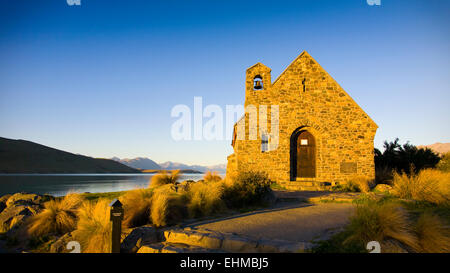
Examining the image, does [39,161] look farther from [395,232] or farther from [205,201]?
[395,232]

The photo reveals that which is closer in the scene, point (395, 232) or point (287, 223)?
point (395, 232)

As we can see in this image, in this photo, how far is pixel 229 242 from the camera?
4895 mm

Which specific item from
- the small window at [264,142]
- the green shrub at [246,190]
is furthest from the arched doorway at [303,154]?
the green shrub at [246,190]

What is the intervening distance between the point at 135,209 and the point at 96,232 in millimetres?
1517

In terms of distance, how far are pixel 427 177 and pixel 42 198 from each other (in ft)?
53.9

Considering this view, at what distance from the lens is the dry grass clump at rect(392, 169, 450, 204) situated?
8.02m

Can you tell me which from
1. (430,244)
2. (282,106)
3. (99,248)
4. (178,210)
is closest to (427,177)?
(430,244)

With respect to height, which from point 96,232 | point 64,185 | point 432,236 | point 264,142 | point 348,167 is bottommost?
point 64,185

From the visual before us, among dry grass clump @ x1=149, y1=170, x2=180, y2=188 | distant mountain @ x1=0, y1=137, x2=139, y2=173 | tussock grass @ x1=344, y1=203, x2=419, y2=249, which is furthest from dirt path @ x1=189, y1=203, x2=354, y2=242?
distant mountain @ x1=0, y1=137, x2=139, y2=173

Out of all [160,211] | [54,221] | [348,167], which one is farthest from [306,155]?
[54,221]

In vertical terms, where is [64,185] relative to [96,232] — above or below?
below

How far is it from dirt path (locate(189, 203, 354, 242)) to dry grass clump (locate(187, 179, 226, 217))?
0.88 metres

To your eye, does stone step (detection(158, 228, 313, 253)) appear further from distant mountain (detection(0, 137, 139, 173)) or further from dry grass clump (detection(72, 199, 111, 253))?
distant mountain (detection(0, 137, 139, 173))

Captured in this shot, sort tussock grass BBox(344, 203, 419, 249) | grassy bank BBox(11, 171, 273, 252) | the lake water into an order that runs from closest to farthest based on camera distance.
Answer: tussock grass BBox(344, 203, 419, 249), grassy bank BBox(11, 171, 273, 252), the lake water
